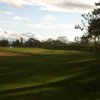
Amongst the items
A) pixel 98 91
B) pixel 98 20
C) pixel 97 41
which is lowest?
pixel 98 91

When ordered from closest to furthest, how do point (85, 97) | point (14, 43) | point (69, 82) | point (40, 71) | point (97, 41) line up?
point (85, 97), point (69, 82), point (97, 41), point (40, 71), point (14, 43)

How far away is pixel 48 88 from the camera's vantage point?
86.1 feet

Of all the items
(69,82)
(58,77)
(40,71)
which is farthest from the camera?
(40,71)

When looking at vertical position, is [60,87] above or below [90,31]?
below

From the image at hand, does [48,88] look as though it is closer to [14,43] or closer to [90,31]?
[90,31]

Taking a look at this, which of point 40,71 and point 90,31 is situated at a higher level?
point 90,31

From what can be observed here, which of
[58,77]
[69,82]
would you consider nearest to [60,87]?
[69,82]

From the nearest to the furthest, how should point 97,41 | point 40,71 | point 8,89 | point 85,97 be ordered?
point 85,97 → point 8,89 → point 97,41 → point 40,71

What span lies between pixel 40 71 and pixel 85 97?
582 inches

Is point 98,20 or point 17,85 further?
point 98,20

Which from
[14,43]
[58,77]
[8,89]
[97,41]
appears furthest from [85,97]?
[14,43]

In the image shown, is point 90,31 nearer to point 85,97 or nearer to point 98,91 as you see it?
point 98,91

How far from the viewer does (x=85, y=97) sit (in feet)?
74.4

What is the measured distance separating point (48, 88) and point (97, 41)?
417 inches
